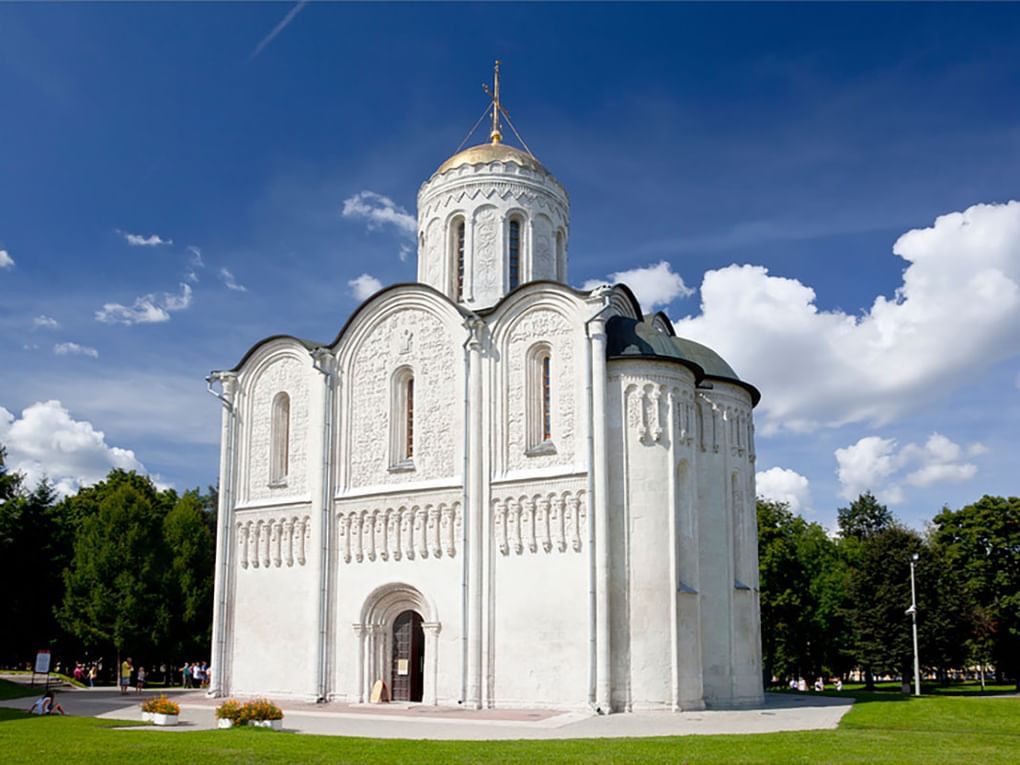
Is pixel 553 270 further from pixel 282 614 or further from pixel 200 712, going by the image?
pixel 200 712

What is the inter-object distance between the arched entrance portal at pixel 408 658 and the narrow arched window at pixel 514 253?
940cm

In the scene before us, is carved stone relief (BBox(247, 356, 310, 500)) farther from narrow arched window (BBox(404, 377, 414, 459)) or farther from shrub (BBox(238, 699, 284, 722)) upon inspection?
shrub (BBox(238, 699, 284, 722))

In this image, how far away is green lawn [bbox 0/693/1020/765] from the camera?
41.0 ft

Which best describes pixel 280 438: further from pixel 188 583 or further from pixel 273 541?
pixel 188 583

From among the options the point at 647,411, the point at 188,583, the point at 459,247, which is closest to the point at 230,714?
the point at 647,411

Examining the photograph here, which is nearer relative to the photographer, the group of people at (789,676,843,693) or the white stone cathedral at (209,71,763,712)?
the white stone cathedral at (209,71,763,712)

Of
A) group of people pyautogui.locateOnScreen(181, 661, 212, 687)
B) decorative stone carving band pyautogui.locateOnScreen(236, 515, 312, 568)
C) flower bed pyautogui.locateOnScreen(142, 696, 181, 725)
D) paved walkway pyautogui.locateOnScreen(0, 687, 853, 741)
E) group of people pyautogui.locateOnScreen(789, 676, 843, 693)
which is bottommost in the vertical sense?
group of people pyautogui.locateOnScreen(789, 676, 843, 693)

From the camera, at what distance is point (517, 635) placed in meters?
22.1

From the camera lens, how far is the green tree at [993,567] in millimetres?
41531

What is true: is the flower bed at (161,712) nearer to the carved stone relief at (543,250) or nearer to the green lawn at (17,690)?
the green lawn at (17,690)

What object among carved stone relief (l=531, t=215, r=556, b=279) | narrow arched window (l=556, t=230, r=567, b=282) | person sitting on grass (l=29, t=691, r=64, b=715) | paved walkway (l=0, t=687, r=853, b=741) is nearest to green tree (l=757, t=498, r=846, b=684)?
paved walkway (l=0, t=687, r=853, b=741)

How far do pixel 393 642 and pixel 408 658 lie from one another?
2.08ft

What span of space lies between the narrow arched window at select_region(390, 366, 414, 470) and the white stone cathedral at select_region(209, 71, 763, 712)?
53mm

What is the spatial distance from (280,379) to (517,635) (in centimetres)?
1070
